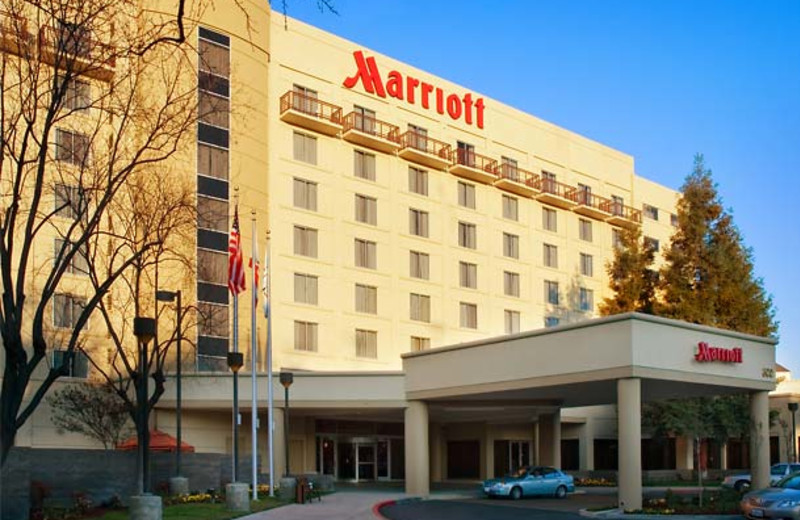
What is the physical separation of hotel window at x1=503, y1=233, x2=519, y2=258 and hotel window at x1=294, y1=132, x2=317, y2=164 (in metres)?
15.7

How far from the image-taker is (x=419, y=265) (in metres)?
57.5

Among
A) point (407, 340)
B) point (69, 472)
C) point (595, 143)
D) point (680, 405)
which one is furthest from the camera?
point (595, 143)

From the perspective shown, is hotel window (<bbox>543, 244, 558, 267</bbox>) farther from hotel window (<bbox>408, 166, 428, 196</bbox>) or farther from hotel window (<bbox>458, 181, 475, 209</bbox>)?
hotel window (<bbox>408, 166, 428, 196</bbox>)

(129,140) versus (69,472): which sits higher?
(129,140)

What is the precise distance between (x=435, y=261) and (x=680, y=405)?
2449cm

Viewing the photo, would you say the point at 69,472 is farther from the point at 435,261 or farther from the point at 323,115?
the point at 435,261

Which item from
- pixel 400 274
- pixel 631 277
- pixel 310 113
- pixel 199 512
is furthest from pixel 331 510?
pixel 631 277

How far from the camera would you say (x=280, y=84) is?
52062 millimetres

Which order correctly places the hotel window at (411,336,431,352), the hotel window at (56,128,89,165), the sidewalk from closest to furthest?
1. the hotel window at (56,128,89,165)
2. the sidewalk
3. the hotel window at (411,336,431,352)

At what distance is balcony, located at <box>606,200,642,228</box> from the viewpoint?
2763 inches

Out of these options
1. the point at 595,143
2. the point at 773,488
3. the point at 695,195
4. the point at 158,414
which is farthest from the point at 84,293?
the point at 595,143

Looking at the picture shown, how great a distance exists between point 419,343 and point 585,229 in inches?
743

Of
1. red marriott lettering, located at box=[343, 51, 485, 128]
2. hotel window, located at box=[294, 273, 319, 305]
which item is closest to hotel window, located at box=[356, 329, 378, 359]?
hotel window, located at box=[294, 273, 319, 305]

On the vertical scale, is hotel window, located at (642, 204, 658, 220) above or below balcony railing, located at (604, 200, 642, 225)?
above
